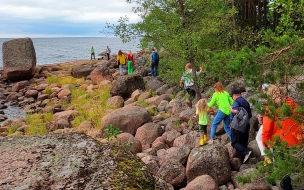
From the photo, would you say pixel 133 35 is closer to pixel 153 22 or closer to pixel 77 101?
pixel 153 22

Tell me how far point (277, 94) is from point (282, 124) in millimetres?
882

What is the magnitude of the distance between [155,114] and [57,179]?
1138 cm

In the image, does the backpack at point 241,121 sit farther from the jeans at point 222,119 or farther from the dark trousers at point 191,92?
the dark trousers at point 191,92

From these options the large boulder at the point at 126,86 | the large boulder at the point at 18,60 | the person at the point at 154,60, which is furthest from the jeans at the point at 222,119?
the large boulder at the point at 18,60

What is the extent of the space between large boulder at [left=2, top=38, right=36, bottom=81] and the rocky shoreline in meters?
6.49

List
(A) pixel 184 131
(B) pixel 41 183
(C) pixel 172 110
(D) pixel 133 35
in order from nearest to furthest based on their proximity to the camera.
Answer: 1. (B) pixel 41 183
2. (A) pixel 184 131
3. (D) pixel 133 35
4. (C) pixel 172 110

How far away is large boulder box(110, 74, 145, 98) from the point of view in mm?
19094

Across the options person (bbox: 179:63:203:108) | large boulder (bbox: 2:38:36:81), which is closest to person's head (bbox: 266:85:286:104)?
person (bbox: 179:63:203:108)

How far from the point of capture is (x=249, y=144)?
8055 millimetres

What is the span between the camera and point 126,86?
19.1 meters

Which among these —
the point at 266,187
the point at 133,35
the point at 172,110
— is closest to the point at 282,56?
the point at 266,187

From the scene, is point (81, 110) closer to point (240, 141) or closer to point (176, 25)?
point (176, 25)

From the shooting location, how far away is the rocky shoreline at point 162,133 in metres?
7.04

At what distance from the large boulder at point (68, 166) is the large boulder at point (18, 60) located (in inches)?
1165
